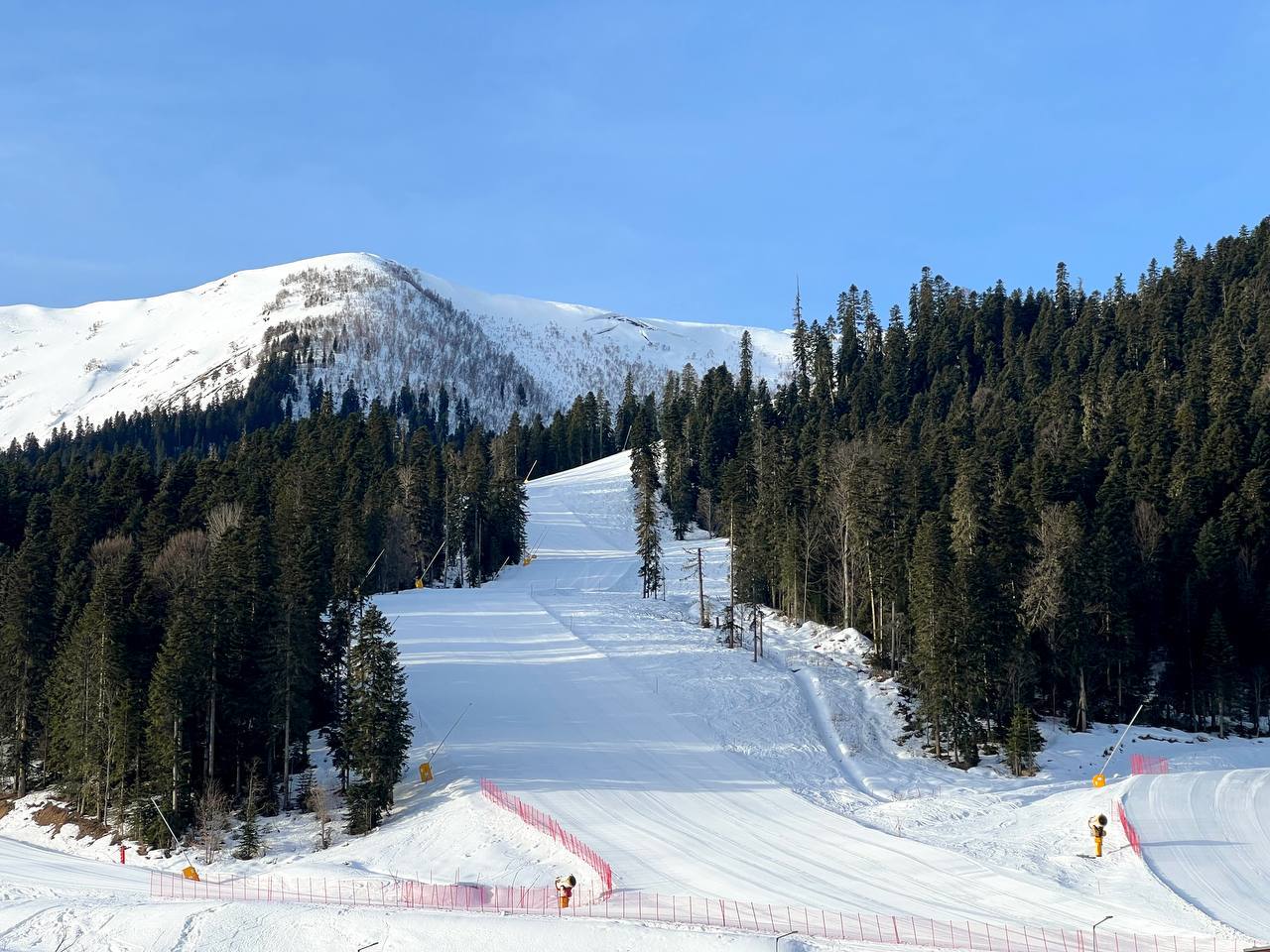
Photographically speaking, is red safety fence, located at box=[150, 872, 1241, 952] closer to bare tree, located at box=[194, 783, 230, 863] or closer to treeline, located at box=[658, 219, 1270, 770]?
bare tree, located at box=[194, 783, 230, 863]

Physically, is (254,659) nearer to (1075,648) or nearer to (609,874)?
(609,874)

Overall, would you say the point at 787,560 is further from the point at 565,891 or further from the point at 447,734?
the point at 565,891

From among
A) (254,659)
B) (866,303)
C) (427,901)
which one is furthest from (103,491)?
(866,303)

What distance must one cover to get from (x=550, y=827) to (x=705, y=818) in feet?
20.4

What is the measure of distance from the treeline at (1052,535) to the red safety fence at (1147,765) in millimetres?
5054

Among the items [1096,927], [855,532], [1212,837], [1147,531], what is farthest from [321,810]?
[1147,531]

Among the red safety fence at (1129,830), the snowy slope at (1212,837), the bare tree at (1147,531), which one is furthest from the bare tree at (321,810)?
the bare tree at (1147,531)

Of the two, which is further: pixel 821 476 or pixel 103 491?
pixel 103 491

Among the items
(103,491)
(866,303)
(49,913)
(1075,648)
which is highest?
(866,303)

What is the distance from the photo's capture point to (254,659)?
158ft

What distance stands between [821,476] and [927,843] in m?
50.0

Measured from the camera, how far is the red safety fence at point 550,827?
33.6 metres

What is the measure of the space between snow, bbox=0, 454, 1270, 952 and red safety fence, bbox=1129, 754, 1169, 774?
756 millimetres

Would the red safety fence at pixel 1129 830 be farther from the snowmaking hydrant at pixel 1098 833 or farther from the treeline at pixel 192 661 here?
the treeline at pixel 192 661
